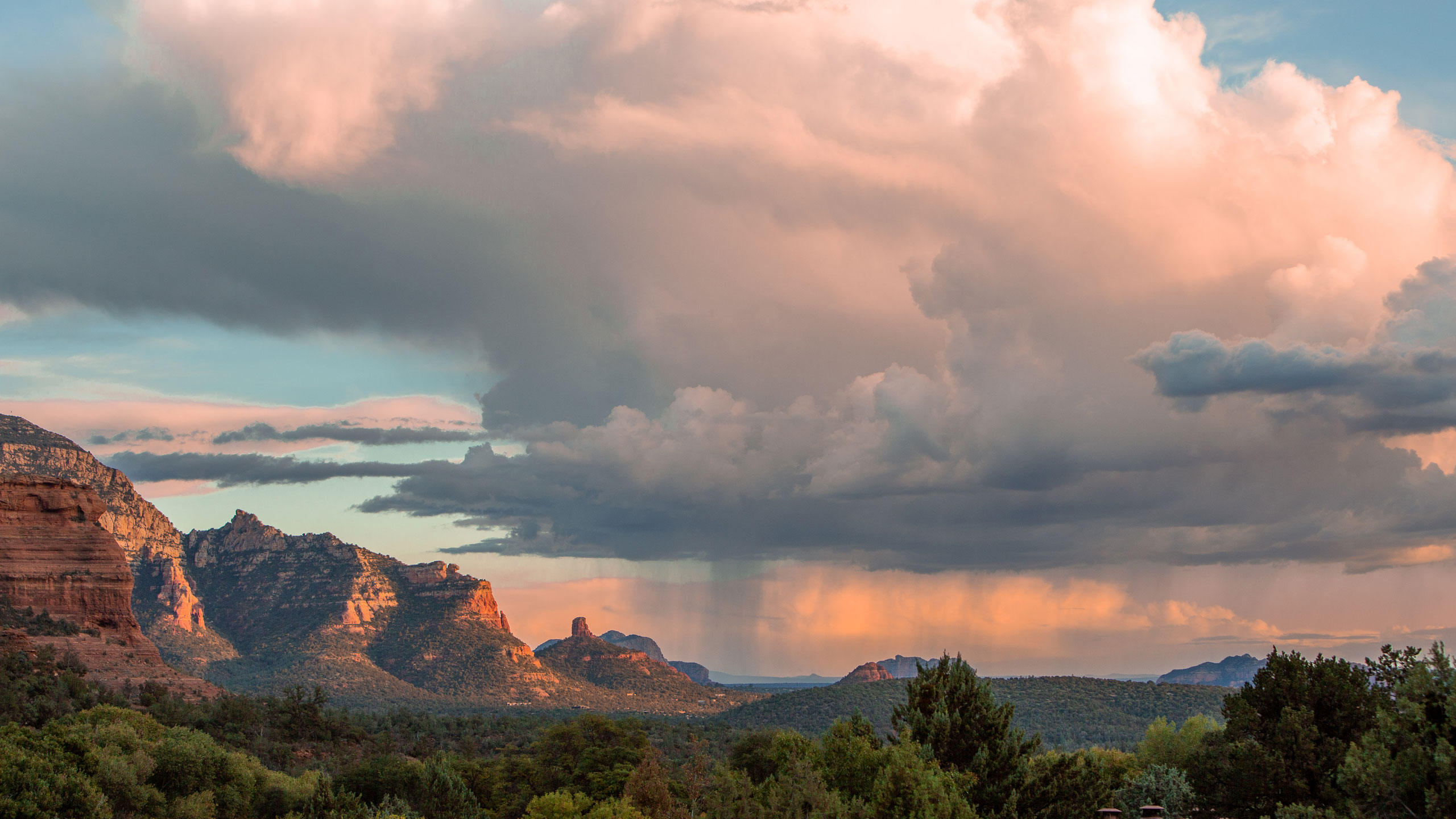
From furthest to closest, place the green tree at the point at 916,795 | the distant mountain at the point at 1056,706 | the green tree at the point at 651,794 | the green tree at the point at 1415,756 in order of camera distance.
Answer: the distant mountain at the point at 1056,706 → the green tree at the point at 651,794 → the green tree at the point at 916,795 → the green tree at the point at 1415,756

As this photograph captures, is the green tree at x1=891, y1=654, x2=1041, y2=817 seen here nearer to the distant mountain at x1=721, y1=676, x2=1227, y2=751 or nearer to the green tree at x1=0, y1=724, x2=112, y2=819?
the green tree at x1=0, y1=724, x2=112, y2=819

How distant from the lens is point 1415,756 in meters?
26.8

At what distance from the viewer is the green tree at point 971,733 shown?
41.7 metres

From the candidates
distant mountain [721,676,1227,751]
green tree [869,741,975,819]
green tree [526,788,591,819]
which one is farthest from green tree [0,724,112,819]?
distant mountain [721,676,1227,751]

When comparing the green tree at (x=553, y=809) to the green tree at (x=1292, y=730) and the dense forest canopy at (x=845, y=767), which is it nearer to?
the dense forest canopy at (x=845, y=767)

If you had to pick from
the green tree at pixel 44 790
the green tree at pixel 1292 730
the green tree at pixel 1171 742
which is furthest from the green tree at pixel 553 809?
the green tree at pixel 1171 742

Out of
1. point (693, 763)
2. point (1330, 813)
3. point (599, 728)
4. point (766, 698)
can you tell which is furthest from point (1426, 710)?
point (766, 698)

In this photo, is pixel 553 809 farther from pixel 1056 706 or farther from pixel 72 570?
pixel 1056 706

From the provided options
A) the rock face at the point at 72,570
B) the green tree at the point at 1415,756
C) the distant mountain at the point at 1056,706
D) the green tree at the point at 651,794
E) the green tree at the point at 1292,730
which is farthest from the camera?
the distant mountain at the point at 1056,706

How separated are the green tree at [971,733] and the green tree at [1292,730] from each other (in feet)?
34.8

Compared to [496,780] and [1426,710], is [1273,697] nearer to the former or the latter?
[1426,710]

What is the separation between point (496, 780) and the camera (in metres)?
76.2

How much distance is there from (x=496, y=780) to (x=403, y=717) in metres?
55.7

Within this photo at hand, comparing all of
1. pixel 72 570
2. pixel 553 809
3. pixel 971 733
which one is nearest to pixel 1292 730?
pixel 971 733
